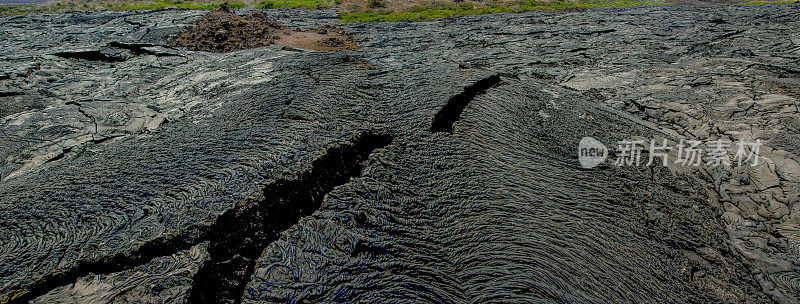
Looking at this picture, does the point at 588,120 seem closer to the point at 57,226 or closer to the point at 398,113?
the point at 398,113

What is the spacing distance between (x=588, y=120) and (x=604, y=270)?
86.4 inches

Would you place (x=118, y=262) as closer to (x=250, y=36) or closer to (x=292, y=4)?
(x=250, y=36)

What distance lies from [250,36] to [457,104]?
706cm

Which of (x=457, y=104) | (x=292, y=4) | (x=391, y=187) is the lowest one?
(x=391, y=187)

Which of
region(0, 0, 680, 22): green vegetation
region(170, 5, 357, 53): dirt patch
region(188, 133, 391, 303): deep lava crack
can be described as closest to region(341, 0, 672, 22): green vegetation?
region(0, 0, 680, 22): green vegetation

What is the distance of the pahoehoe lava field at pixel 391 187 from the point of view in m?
2.09

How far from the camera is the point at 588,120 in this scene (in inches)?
155

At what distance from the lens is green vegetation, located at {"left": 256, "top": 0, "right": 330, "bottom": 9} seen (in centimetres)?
1700

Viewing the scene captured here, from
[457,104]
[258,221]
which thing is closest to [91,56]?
[258,221]

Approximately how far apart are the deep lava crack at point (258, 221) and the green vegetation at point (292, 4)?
1580 cm

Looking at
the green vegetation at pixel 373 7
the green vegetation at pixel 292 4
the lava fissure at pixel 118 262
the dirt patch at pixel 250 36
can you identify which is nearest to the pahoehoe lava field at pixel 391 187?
the lava fissure at pixel 118 262

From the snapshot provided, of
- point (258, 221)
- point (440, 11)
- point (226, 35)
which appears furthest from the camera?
point (440, 11)

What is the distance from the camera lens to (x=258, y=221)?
242 centimetres
